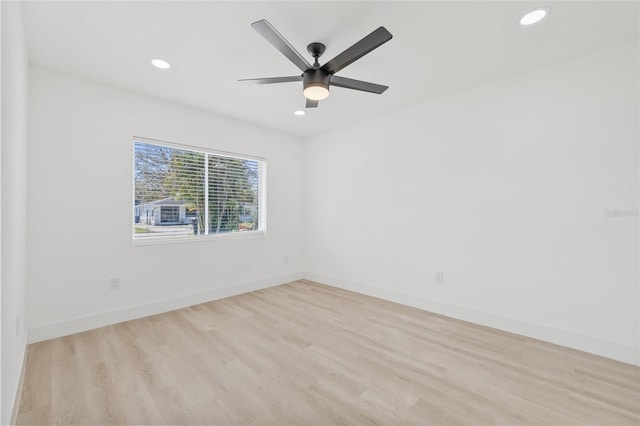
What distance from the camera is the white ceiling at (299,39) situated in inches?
73.2

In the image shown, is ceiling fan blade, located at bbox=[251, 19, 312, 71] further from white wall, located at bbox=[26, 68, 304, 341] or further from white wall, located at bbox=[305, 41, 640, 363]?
white wall, located at bbox=[26, 68, 304, 341]

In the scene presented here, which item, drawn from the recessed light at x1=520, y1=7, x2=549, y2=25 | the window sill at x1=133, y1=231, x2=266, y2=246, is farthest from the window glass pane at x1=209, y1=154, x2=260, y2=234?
the recessed light at x1=520, y1=7, x2=549, y2=25

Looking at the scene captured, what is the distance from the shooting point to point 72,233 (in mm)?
2709

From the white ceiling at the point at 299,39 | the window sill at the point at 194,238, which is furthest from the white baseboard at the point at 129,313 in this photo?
the white ceiling at the point at 299,39

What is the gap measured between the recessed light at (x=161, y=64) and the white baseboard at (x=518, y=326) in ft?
11.7

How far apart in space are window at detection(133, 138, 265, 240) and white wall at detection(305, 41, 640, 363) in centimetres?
184

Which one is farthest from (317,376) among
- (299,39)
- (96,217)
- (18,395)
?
(96,217)

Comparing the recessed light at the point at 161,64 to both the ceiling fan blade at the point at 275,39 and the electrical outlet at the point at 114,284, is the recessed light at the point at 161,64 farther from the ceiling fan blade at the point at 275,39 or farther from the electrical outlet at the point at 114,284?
the electrical outlet at the point at 114,284

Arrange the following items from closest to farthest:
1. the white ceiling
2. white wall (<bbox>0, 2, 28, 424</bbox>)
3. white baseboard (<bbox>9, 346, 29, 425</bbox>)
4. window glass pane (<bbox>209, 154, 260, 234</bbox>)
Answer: white wall (<bbox>0, 2, 28, 424</bbox>) < white baseboard (<bbox>9, 346, 29, 425</bbox>) < the white ceiling < window glass pane (<bbox>209, 154, 260, 234</bbox>)

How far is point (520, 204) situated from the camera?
8.91 feet

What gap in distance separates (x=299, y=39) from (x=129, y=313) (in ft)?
10.8

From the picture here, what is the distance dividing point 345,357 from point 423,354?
0.67 m

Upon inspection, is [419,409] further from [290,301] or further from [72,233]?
[72,233]

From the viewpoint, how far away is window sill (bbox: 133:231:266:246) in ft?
10.4
